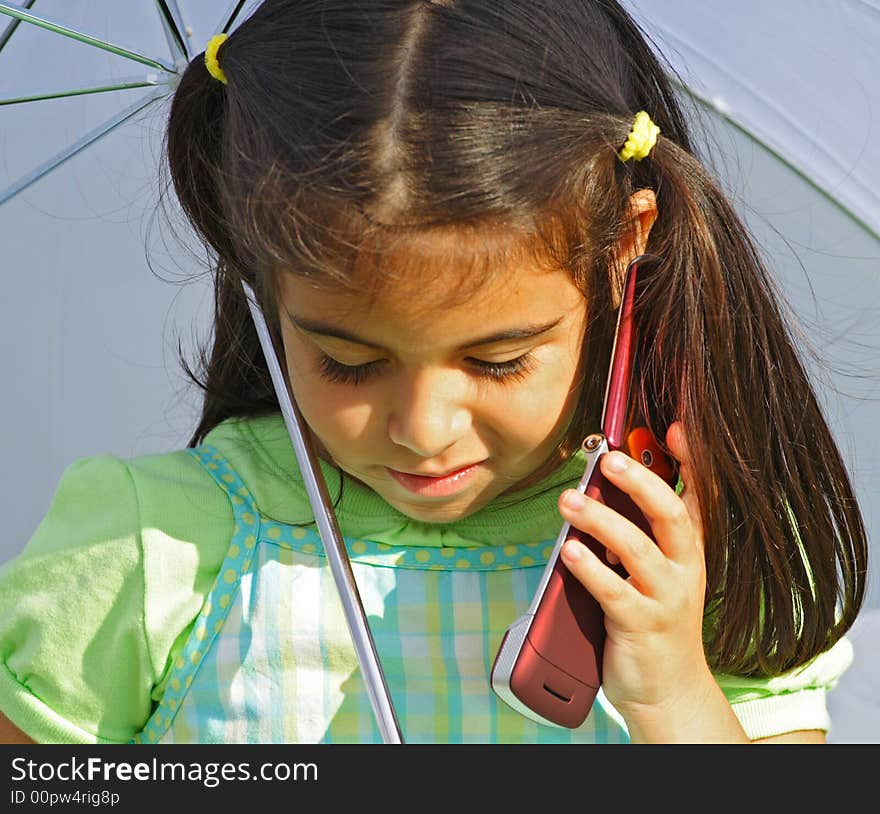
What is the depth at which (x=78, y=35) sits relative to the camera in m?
1.39

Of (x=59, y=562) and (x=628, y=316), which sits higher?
(x=628, y=316)

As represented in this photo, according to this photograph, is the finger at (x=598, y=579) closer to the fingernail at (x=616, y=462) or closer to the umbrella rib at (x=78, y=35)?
the fingernail at (x=616, y=462)

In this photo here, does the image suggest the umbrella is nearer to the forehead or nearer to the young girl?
the young girl

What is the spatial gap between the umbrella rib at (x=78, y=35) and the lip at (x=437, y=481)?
54 cm

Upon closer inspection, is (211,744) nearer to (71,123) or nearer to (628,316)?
(628,316)

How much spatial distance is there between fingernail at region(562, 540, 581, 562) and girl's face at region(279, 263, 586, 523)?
7 centimetres

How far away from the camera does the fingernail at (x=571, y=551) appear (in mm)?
1122

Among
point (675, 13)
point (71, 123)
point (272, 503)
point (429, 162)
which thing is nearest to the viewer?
point (429, 162)

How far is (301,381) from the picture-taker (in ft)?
3.67

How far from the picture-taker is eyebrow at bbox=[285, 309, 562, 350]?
102 centimetres

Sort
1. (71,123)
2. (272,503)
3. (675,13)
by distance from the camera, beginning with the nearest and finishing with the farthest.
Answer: (272,503) → (675,13) → (71,123)

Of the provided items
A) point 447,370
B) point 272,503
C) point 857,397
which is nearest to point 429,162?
point 447,370

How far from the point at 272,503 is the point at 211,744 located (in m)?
0.20

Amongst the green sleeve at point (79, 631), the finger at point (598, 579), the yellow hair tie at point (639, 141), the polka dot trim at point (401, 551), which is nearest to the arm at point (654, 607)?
the finger at point (598, 579)
